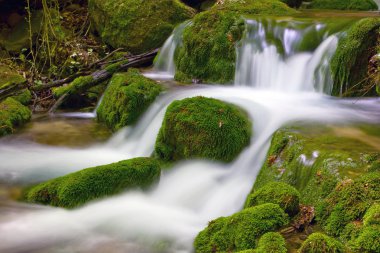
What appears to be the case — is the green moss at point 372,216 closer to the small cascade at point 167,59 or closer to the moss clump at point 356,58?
the moss clump at point 356,58

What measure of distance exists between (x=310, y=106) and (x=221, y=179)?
198 centimetres

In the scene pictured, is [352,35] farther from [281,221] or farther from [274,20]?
[281,221]

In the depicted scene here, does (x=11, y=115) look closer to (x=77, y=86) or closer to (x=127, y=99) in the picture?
(x=77, y=86)

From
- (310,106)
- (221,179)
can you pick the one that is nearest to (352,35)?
(310,106)

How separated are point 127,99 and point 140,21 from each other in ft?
14.6

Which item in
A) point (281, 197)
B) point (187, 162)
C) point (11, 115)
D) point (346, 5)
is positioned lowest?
point (187, 162)

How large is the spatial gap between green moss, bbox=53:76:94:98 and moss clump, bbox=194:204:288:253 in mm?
5966

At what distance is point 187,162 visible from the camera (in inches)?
216

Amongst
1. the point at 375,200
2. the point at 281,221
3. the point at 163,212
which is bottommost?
the point at 163,212

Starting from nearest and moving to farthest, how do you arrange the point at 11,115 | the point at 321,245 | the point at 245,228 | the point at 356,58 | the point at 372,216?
1. the point at 321,245
2. the point at 372,216
3. the point at 245,228
4. the point at 356,58
5. the point at 11,115

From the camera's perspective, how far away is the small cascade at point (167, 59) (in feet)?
30.9

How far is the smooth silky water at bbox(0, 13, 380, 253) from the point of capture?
402 cm

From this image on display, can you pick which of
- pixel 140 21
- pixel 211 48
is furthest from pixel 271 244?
pixel 140 21

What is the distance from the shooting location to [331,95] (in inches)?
271
